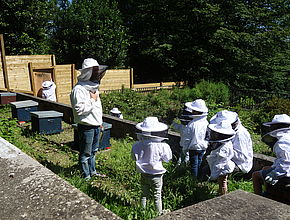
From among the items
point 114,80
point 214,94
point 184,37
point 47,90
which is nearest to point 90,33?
point 114,80

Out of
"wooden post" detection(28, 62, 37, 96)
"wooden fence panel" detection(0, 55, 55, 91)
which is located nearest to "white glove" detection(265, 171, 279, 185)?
"wooden post" detection(28, 62, 37, 96)

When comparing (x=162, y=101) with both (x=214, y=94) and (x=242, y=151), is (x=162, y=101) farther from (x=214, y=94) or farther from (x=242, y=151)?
(x=242, y=151)

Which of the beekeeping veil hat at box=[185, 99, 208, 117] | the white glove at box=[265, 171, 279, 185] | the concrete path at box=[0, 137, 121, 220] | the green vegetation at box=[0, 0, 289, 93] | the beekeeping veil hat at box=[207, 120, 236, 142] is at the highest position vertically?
the green vegetation at box=[0, 0, 289, 93]

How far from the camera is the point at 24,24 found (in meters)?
17.3

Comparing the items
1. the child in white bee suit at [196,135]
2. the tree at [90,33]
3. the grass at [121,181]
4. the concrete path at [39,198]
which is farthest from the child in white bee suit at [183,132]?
the tree at [90,33]

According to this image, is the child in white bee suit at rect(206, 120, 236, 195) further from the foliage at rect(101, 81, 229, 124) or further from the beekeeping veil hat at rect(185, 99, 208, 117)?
the foliage at rect(101, 81, 229, 124)

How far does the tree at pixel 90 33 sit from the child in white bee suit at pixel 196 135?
1560 cm

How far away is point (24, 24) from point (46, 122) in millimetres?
12456

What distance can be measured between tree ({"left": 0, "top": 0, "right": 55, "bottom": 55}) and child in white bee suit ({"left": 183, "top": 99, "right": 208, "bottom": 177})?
1546 centimetres

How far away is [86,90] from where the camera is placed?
171 inches

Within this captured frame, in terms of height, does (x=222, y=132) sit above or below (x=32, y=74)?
below

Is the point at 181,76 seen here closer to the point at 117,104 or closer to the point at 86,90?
the point at 117,104

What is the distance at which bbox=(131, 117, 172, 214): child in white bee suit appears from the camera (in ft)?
10.8

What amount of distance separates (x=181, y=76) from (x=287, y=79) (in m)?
8.13
